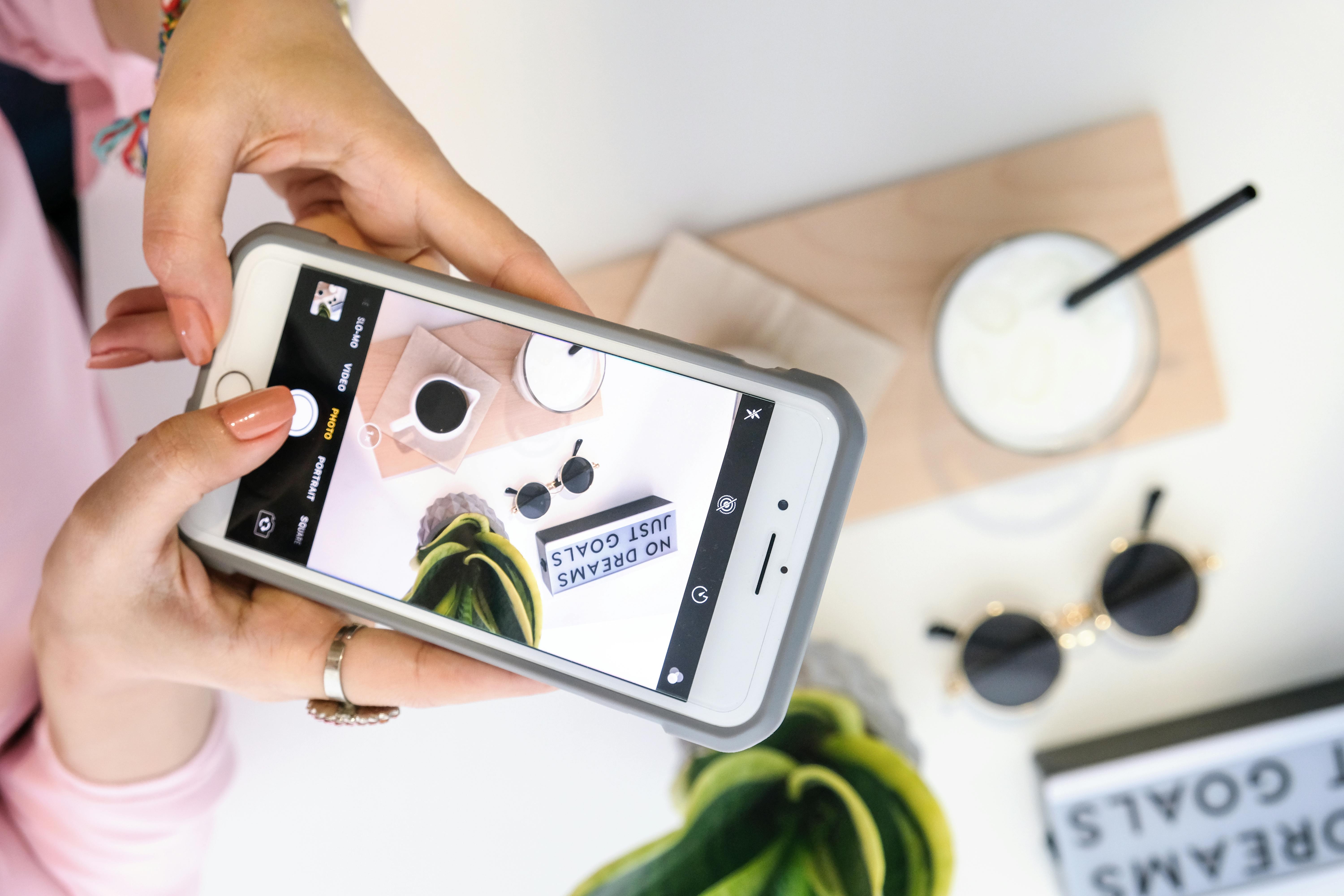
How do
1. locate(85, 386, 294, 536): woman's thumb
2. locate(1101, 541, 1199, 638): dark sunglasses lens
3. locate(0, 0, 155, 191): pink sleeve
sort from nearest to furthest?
locate(85, 386, 294, 536): woman's thumb < locate(0, 0, 155, 191): pink sleeve < locate(1101, 541, 1199, 638): dark sunglasses lens

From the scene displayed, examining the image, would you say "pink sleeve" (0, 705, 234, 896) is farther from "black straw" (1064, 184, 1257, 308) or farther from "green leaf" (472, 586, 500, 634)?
"black straw" (1064, 184, 1257, 308)

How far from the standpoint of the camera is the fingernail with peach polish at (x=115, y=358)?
40cm

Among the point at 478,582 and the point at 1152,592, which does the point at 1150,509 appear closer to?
the point at 1152,592

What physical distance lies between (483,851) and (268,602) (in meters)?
0.25

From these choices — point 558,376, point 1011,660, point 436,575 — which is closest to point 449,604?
point 436,575

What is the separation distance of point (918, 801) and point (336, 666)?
348mm

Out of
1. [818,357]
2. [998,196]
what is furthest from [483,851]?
[998,196]

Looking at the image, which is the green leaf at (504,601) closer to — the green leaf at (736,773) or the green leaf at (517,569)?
the green leaf at (517,569)

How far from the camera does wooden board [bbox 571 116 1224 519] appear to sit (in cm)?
55

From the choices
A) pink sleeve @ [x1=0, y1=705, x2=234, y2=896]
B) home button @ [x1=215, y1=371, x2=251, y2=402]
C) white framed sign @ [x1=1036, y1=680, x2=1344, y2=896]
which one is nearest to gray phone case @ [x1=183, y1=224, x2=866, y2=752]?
home button @ [x1=215, y1=371, x2=251, y2=402]

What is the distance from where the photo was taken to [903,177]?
57 centimetres

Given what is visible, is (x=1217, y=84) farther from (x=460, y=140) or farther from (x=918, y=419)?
(x=460, y=140)

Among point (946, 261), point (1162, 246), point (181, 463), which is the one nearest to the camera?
point (181, 463)

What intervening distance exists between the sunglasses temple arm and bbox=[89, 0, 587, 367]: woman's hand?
16.2 inches
